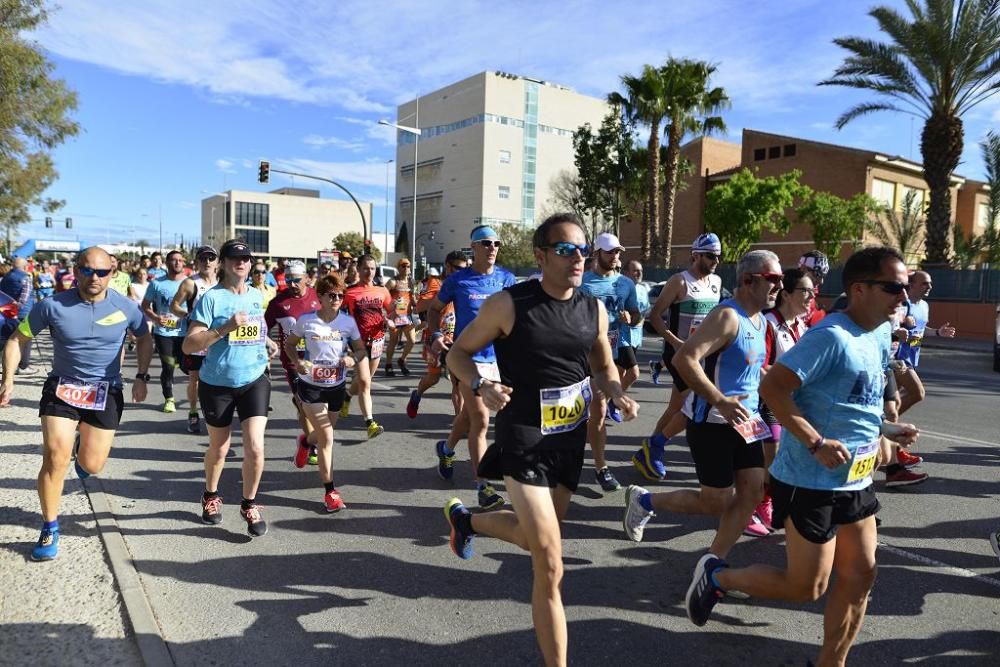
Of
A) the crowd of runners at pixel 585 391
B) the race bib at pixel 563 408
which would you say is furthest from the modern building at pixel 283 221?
the race bib at pixel 563 408

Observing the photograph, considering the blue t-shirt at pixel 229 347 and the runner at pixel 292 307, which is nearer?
the blue t-shirt at pixel 229 347

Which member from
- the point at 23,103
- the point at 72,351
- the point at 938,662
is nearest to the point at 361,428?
the point at 72,351

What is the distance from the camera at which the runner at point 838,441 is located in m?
2.83

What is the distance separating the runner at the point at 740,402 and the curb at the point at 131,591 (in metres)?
2.79

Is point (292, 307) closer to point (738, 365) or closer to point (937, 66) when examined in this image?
point (738, 365)

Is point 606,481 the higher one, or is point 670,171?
point 670,171

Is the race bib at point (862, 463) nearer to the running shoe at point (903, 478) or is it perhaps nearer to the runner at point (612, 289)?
the runner at point (612, 289)

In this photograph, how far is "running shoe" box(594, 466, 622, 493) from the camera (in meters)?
5.76

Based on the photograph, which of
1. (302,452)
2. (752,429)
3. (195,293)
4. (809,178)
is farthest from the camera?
(809,178)

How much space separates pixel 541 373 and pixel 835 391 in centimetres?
120

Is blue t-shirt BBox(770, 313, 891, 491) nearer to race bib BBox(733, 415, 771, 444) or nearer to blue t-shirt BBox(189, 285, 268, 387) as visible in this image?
race bib BBox(733, 415, 771, 444)

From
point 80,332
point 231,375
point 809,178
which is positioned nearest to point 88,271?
point 80,332

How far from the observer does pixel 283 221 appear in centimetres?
11044

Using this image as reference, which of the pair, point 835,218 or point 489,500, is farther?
point 835,218
